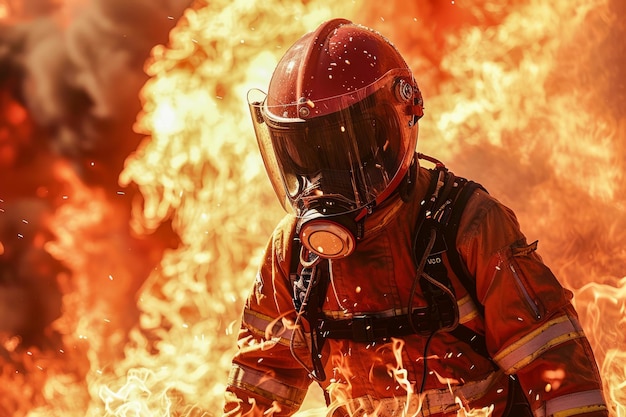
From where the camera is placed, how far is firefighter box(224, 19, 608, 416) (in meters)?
2.64

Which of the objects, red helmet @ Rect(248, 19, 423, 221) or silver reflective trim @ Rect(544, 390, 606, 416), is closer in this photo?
silver reflective trim @ Rect(544, 390, 606, 416)

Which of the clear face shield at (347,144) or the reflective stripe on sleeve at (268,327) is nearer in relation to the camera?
the clear face shield at (347,144)

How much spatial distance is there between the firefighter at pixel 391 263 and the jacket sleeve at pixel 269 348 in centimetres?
8

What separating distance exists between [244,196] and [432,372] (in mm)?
2524

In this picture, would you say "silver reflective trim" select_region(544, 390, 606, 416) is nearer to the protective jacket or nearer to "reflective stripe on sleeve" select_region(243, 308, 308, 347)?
the protective jacket

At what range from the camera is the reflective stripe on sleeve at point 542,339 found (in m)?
2.57

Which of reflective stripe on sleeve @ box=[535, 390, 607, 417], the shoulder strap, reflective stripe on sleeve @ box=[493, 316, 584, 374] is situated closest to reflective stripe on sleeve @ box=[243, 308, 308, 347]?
the shoulder strap

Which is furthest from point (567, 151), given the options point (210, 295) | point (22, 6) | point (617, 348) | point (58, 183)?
point (22, 6)

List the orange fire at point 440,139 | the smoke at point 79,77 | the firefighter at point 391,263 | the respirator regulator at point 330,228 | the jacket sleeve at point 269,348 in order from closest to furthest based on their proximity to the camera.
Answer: the firefighter at point 391,263 < the respirator regulator at point 330,228 < the jacket sleeve at point 269,348 < the orange fire at point 440,139 < the smoke at point 79,77

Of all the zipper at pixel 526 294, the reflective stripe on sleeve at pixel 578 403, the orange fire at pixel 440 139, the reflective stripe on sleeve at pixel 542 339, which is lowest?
the reflective stripe on sleeve at pixel 578 403

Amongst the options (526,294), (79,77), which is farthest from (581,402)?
(79,77)

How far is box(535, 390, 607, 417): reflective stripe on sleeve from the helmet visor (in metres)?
0.87

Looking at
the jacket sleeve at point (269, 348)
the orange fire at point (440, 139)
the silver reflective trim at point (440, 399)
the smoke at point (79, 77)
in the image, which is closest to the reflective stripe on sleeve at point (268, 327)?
the jacket sleeve at point (269, 348)

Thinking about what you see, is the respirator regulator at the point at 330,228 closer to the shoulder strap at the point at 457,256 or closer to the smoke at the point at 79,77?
the shoulder strap at the point at 457,256
